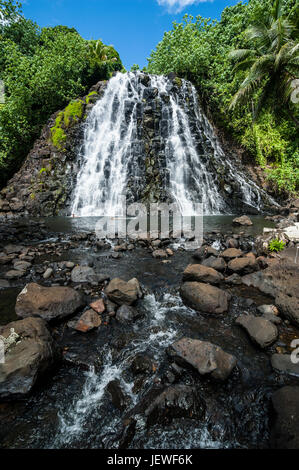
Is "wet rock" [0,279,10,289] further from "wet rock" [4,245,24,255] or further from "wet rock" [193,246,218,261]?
"wet rock" [193,246,218,261]

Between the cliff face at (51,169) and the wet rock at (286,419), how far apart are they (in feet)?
49.5

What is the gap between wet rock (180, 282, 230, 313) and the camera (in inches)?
160

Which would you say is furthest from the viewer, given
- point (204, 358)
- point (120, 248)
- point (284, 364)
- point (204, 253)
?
point (120, 248)

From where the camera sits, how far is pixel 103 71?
2258 cm

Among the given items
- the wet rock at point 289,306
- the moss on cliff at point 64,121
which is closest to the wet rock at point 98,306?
the wet rock at point 289,306

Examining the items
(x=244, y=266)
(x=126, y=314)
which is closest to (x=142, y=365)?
(x=126, y=314)

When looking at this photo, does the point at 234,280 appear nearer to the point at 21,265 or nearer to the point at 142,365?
the point at 142,365

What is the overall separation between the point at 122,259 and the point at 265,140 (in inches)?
704

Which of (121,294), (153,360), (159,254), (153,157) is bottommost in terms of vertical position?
(153,360)

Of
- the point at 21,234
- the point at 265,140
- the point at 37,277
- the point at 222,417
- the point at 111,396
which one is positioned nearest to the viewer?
the point at 222,417

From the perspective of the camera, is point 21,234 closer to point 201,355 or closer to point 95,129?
point 201,355

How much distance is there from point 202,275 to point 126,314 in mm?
2034

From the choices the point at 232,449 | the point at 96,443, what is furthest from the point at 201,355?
the point at 96,443

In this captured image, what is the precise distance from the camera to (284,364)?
2922mm
